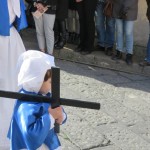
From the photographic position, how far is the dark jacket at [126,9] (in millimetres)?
6434

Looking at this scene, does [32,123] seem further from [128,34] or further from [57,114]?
[128,34]

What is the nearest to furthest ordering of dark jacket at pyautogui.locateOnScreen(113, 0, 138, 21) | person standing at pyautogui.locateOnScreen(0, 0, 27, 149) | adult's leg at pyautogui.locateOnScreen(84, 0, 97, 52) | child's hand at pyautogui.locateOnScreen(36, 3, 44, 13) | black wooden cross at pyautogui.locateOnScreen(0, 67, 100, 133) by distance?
black wooden cross at pyautogui.locateOnScreen(0, 67, 100, 133) → person standing at pyautogui.locateOnScreen(0, 0, 27, 149) → child's hand at pyautogui.locateOnScreen(36, 3, 44, 13) → dark jacket at pyautogui.locateOnScreen(113, 0, 138, 21) → adult's leg at pyautogui.locateOnScreen(84, 0, 97, 52)

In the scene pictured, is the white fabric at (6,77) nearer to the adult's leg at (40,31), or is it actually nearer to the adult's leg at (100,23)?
→ the adult's leg at (40,31)

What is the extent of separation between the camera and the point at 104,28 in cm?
710

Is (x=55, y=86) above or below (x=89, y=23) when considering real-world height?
above

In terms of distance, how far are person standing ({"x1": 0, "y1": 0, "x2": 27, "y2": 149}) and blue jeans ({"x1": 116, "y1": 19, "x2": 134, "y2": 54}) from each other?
10.3 feet

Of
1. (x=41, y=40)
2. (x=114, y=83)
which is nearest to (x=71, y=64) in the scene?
(x=41, y=40)

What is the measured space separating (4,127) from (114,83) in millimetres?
2596

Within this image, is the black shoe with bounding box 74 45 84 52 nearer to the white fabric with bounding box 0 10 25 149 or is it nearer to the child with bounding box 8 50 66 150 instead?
the white fabric with bounding box 0 10 25 149

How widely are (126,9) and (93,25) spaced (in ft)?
2.29

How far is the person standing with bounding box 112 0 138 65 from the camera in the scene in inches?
254

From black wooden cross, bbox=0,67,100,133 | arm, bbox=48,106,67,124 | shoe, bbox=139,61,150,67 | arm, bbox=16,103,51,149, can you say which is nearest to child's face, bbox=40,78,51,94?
arm, bbox=16,103,51,149

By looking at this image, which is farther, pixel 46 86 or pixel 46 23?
pixel 46 23

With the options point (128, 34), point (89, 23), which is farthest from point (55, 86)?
point (89, 23)
